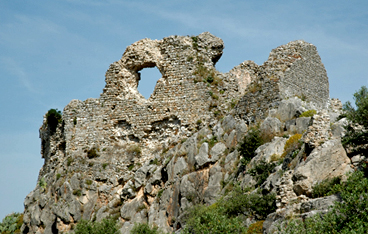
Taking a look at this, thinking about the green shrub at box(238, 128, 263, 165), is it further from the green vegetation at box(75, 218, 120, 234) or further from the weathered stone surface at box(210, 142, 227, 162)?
the green vegetation at box(75, 218, 120, 234)

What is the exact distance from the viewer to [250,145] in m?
26.0

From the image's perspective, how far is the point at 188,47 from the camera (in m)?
33.9

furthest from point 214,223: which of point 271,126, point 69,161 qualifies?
point 69,161

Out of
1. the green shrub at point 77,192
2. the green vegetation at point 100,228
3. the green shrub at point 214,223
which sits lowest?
the green shrub at point 214,223

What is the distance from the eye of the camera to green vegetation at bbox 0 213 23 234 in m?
35.1

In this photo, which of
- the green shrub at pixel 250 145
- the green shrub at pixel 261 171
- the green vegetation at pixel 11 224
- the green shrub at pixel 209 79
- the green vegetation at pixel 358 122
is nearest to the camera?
the green vegetation at pixel 358 122

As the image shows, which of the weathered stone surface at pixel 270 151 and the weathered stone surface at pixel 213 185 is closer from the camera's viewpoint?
the weathered stone surface at pixel 270 151

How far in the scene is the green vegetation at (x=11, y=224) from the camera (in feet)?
115

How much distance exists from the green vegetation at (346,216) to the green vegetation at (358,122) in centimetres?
208

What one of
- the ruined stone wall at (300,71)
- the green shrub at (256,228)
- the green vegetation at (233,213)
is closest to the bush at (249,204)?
the green vegetation at (233,213)

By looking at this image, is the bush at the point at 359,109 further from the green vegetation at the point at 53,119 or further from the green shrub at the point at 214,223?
the green vegetation at the point at 53,119

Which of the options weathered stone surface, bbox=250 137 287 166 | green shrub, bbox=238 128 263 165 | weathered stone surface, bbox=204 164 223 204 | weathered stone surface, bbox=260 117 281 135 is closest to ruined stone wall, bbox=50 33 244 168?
weathered stone surface, bbox=260 117 281 135

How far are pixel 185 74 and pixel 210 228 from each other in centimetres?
1432

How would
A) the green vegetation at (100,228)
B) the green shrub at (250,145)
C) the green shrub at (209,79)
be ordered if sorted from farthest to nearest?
the green shrub at (209,79) < the green vegetation at (100,228) < the green shrub at (250,145)
